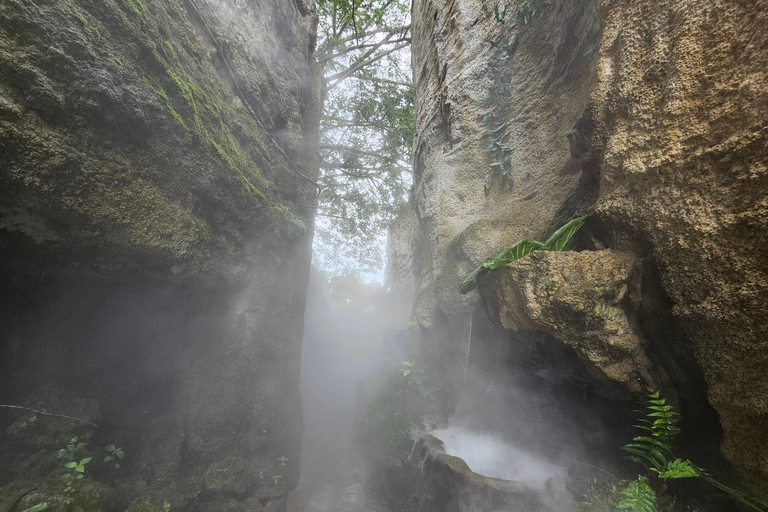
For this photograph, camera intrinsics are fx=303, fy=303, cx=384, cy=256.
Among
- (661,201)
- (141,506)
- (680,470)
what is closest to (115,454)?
(141,506)

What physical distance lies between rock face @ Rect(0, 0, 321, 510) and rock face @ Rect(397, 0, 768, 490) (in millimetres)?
3840

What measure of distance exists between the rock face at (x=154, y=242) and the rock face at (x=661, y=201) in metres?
3.84

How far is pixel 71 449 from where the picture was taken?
10.5ft

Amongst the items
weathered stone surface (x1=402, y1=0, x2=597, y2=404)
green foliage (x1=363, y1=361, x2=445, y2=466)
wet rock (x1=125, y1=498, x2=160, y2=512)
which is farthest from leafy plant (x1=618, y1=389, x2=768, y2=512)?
wet rock (x1=125, y1=498, x2=160, y2=512)

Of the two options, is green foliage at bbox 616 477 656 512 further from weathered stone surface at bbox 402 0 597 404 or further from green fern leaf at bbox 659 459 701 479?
weathered stone surface at bbox 402 0 597 404

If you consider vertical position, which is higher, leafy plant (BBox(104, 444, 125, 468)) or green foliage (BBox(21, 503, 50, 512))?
green foliage (BBox(21, 503, 50, 512))

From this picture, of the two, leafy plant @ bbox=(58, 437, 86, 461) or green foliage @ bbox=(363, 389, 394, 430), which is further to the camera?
green foliage @ bbox=(363, 389, 394, 430)

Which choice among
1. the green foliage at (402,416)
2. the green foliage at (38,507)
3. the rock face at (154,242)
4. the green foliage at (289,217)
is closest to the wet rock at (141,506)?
the rock face at (154,242)

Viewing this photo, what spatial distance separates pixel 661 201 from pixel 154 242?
4.70 m

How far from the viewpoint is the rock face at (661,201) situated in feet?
6.20

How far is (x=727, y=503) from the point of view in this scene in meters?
2.18

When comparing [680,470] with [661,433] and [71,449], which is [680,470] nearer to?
[661,433]

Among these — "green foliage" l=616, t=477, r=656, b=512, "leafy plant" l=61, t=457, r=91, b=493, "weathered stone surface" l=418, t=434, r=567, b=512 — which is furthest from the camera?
"weathered stone surface" l=418, t=434, r=567, b=512

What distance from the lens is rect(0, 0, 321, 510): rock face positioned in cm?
243
